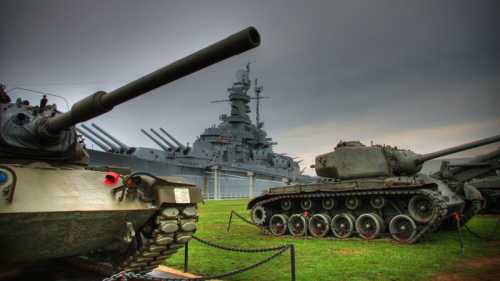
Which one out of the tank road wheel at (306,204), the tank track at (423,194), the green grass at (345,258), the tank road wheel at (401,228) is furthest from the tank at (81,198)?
the tank road wheel at (306,204)

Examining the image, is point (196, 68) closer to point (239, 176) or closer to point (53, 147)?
point (53, 147)

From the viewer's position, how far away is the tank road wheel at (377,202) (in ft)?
35.6

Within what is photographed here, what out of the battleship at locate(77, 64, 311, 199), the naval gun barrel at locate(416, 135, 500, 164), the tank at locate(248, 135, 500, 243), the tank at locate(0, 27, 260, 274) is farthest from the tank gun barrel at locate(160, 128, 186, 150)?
the tank at locate(0, 27, 260, 274)

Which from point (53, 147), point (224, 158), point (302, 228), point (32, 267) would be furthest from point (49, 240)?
point (224, 158)

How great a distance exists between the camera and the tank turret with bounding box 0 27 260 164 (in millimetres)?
3797

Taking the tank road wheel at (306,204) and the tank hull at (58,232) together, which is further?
the tank road wheel at (306,204)

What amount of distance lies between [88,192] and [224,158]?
1695 inches

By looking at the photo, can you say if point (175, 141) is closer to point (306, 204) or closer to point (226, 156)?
point (226, 156)

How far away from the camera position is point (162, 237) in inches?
238

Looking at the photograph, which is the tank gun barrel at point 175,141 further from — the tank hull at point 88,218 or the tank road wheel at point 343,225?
the tank hull at point 88,218

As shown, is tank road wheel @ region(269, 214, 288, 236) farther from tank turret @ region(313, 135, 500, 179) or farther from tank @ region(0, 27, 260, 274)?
tank @ region(0, 27, 260, 274)

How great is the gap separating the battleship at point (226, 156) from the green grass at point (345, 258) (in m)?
27.7

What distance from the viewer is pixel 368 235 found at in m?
10.9

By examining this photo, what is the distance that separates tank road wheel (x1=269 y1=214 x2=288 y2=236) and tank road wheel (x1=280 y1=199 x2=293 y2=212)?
0.34 metres
